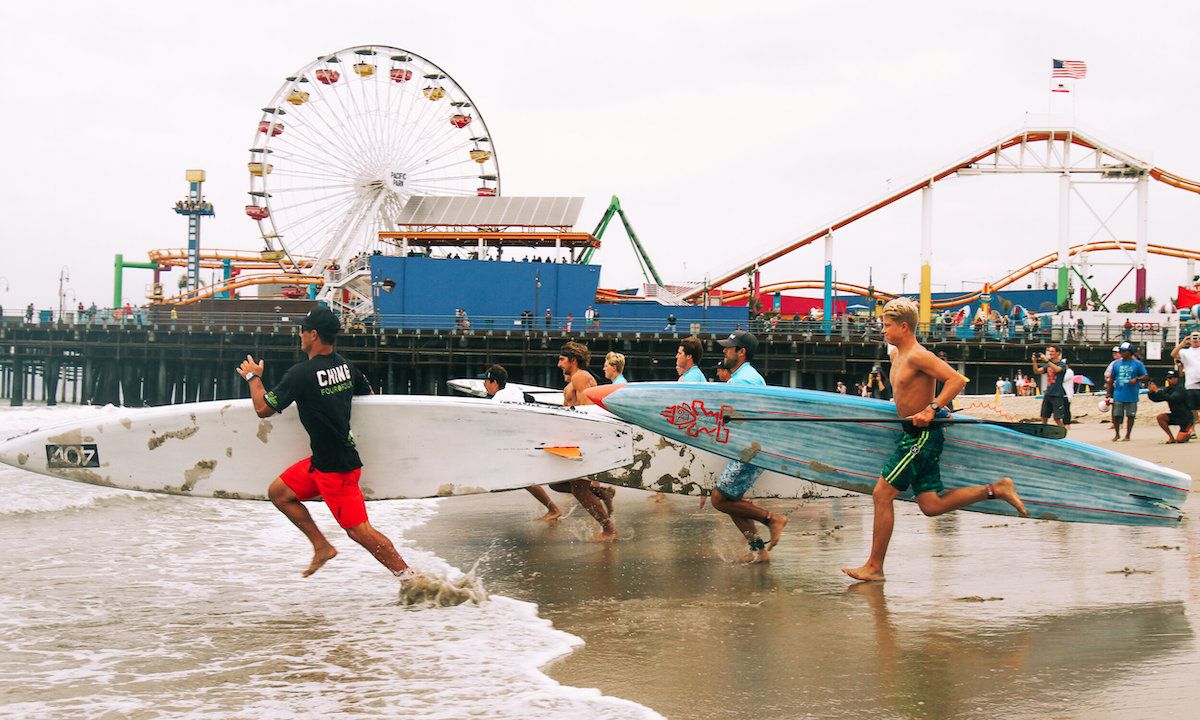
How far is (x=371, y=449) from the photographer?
570 cm

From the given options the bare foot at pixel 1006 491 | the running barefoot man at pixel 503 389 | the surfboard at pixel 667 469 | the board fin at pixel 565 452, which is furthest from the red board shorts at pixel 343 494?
the bare foot at pixel 1006 491

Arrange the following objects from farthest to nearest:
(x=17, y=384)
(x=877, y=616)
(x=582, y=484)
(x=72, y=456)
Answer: (x=17, y=384) < (x=582, y=484) < (x=72, y=456) < (x=877, y=616)

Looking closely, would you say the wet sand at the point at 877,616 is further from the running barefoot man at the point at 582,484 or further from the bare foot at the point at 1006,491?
the bare foot at the point at 1006,491

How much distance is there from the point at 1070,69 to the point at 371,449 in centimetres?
3573

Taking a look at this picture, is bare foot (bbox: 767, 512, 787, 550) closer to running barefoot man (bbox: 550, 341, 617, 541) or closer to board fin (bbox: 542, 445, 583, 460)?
board fin (bbox: 542, 445, 583, 460)

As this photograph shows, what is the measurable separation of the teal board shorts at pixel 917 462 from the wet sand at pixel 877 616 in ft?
1.51

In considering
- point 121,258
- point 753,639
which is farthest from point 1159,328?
point 121,258

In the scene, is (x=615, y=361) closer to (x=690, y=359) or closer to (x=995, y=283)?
(x=690, y=359)

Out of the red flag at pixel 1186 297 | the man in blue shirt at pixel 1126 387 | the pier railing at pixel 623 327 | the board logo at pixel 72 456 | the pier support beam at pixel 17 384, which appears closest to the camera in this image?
the board logo at pixel 72 456

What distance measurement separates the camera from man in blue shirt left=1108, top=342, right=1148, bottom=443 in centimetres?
1136

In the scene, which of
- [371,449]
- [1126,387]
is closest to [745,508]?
[371,449]

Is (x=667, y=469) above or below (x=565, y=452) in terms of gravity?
below

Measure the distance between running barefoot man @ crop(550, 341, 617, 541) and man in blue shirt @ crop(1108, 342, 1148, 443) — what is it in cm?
695

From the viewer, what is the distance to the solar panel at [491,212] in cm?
4003
